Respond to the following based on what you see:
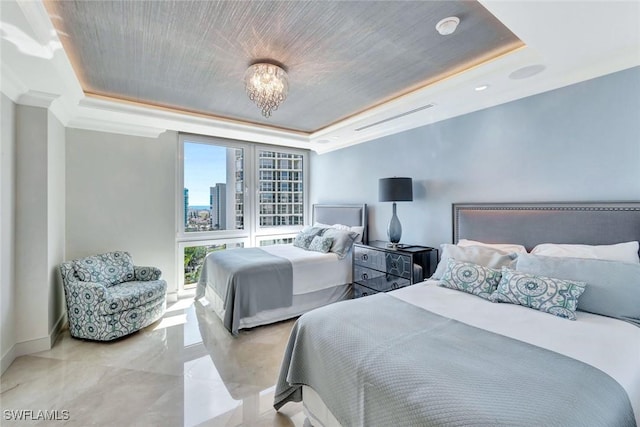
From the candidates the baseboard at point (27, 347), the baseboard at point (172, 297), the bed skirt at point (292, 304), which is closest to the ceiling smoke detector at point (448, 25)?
the bed skirt at point (292, 304)

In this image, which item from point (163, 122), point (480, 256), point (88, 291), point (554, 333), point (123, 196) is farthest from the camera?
point (123, 196)

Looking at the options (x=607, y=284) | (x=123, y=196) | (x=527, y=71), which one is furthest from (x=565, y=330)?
(x=123, y=196)

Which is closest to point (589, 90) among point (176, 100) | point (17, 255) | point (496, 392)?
point (496, 392)

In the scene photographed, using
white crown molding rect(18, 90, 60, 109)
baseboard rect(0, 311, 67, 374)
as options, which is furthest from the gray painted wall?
baseboard rect(0, 311, 67, 374)

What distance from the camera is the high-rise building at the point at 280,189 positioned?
5109 millimetres

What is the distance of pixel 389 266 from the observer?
3.21 meters

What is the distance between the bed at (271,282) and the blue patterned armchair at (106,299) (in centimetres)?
71

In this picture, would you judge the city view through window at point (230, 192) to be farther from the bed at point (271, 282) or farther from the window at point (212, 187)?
the bed at point (271, 282)

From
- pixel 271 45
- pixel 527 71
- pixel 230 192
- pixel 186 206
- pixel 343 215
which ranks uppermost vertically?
pixel 271 45

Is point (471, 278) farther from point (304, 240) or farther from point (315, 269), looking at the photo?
point (304, 240)

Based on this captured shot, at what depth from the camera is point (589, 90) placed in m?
2.22

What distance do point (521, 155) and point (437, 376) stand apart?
7.81 feet

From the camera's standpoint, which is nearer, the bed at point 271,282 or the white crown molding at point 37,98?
the white crown molding at point 37,98

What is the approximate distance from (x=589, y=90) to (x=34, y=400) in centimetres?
486
